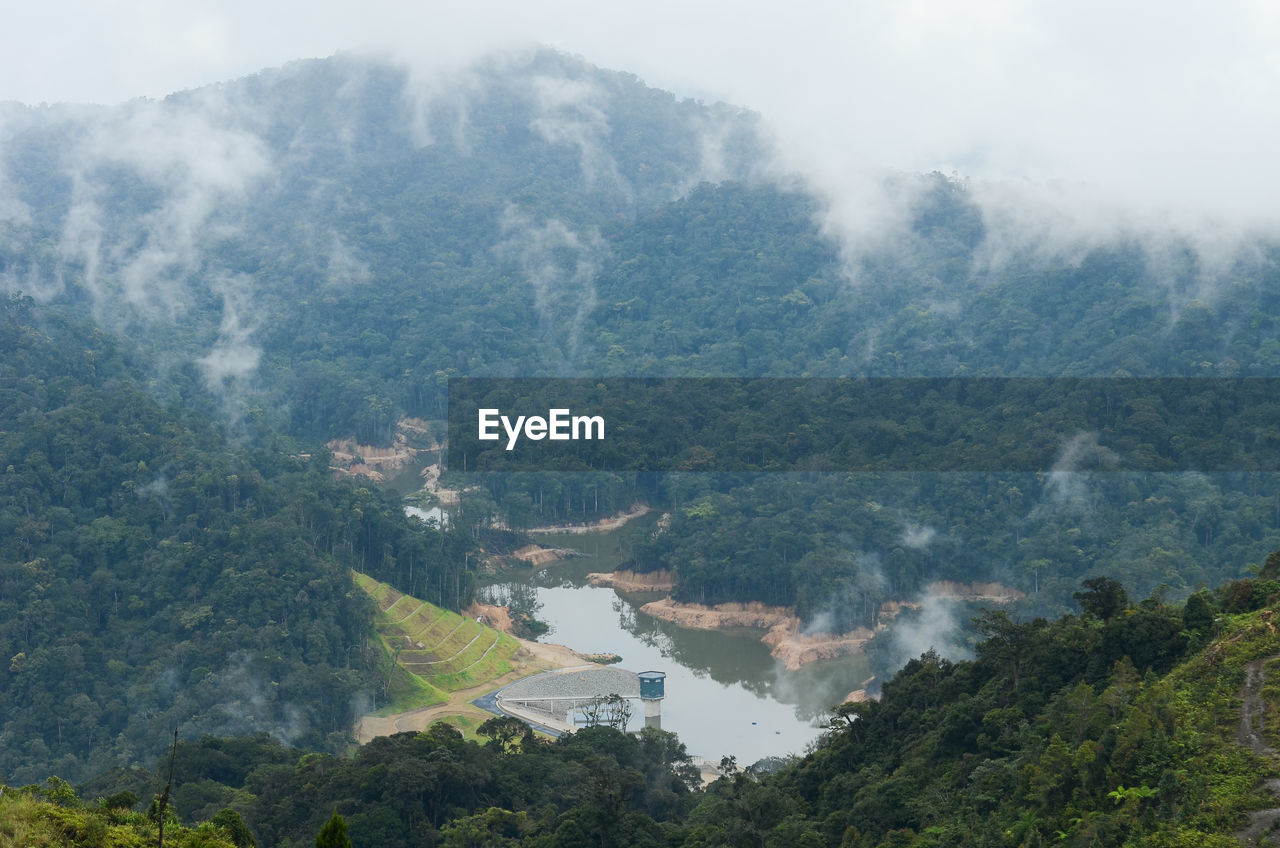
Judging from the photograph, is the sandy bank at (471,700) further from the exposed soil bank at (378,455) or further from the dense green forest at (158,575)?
the exposed soil bank at (378,455)

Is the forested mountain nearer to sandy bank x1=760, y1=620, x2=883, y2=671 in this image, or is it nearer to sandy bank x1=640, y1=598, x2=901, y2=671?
sandy bank x1=640, y1=598, x2=901, y2=671

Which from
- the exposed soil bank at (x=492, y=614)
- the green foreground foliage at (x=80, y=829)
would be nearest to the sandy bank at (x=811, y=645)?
the exposed soil bank at (x=492, y=614)

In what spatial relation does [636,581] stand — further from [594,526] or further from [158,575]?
[158,575]

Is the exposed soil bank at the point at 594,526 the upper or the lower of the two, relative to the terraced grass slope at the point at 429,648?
upper

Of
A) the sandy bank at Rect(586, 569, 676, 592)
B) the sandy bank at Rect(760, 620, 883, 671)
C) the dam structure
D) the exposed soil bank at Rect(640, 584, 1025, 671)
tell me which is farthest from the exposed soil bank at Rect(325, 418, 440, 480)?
the dam structure

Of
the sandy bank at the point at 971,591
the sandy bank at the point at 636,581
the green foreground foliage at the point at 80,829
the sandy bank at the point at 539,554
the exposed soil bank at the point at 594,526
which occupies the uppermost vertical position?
the exposed soil bank at the point at 594,526

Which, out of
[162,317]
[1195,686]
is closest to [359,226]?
[162,317]

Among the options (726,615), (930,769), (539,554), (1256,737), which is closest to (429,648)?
(726,615)
